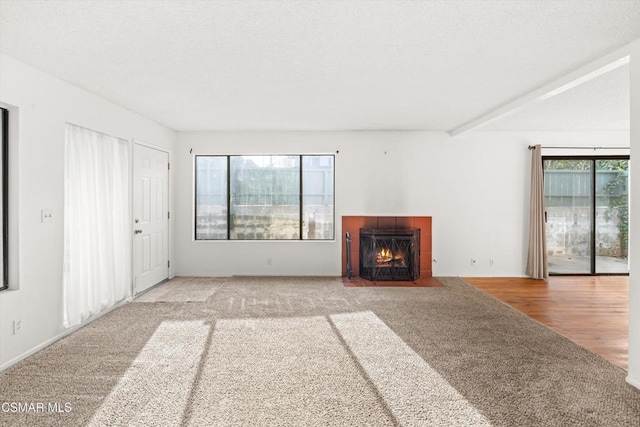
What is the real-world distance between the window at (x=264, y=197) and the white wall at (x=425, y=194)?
175 millimetres

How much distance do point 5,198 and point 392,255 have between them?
4943 mm

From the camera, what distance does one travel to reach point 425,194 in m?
6.84

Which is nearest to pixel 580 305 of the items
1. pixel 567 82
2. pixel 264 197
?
pixel 567 82

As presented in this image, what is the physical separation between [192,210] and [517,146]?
5524 mm

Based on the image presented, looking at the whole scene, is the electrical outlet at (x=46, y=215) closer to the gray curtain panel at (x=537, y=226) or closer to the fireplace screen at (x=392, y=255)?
the fireplace screen at (x=392, y=255)

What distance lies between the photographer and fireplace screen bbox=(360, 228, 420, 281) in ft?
21.0

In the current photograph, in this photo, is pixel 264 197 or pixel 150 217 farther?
pixel 264 197

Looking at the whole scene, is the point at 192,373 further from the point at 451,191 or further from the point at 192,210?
the point at 451,191

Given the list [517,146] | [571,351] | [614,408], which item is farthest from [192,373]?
[517,146]

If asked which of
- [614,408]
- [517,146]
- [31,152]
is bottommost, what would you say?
[614,408]

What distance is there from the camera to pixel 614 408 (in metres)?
2.52

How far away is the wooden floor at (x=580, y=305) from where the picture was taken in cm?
377

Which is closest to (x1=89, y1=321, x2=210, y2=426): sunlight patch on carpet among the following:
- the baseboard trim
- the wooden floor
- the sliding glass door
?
the baseboard trim

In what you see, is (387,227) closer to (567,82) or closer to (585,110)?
(585,110)
